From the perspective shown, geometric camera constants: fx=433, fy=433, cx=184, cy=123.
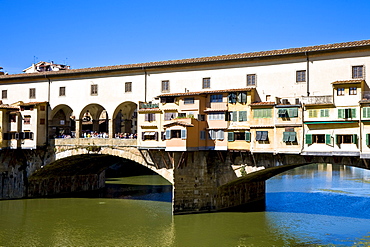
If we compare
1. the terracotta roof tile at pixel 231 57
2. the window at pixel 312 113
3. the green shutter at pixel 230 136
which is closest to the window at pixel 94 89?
the terracotta roof tile at pixel 231 57

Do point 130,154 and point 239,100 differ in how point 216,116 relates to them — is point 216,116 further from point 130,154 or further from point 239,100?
point 130,154

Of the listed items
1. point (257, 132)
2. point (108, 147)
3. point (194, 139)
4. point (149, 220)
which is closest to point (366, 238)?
point (257, 132)

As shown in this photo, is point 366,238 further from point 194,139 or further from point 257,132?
point 194,139

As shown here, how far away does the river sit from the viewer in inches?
1106

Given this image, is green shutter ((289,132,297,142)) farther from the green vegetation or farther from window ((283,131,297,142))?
the green vegetation

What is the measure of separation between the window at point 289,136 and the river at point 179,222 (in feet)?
20.5

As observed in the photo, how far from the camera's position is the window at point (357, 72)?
95.5ft

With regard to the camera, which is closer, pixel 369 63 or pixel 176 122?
pixel 369 63

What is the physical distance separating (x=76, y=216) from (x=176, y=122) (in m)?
12.0

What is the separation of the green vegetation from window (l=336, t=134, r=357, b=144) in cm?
2136

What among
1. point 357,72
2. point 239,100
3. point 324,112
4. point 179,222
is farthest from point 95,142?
point 357,72

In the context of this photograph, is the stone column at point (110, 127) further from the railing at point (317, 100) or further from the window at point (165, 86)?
the railing at point (317, 100)

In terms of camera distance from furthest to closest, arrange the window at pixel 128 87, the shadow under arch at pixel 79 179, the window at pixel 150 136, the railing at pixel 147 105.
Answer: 1. the shadow under arch at pixel 79 179
2. the window at pixel 128 87
3. the railing at pixel 147 105
4. the window at pixel 150 136

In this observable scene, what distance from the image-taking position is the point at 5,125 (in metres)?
41.2
